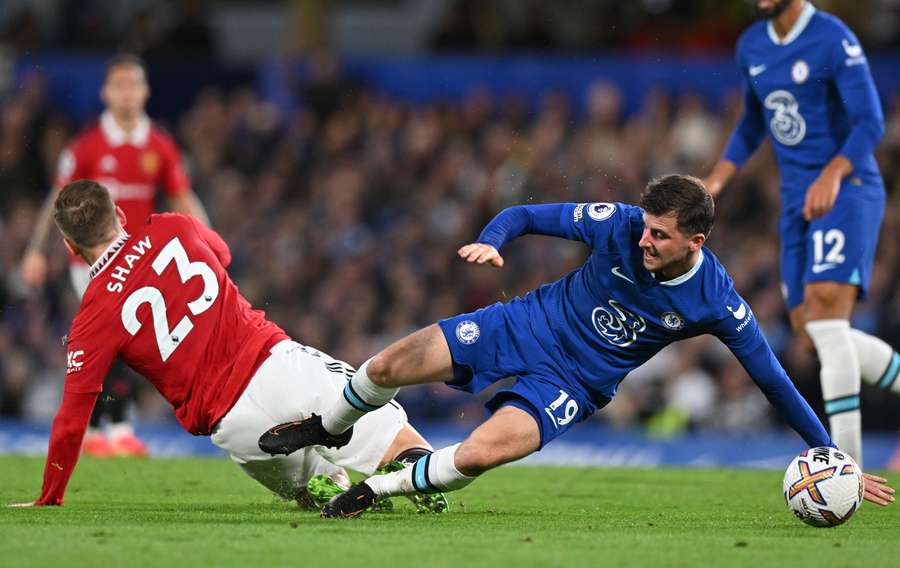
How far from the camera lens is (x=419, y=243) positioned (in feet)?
52.3

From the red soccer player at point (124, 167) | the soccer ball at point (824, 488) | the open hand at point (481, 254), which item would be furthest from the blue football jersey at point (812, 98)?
the red soccer player at point (124, 167)

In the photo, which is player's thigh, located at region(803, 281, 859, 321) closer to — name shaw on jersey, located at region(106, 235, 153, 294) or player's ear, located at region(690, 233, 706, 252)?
player's ear, located at region(690, 233, 706, 252)

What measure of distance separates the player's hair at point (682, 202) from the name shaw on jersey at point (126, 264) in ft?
7.79

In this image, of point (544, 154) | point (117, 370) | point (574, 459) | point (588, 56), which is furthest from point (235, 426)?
point (588, 56)

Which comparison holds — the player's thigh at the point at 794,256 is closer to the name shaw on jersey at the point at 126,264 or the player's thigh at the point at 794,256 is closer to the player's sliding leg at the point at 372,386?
the player's sliding leg at the point at 372,386

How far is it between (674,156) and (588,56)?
2.46 metres

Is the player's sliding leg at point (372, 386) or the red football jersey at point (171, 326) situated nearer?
the player's sliding leg at point (372, 386)

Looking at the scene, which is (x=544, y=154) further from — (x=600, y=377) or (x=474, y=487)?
(x=600, y=377)

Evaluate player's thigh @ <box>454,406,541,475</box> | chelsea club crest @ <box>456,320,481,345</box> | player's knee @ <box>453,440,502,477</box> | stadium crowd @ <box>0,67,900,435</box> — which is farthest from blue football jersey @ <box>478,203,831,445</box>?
stadium crowd @ <box>0,67,900,435</box>

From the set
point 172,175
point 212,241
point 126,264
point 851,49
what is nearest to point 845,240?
point 851,49

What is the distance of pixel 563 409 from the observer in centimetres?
674

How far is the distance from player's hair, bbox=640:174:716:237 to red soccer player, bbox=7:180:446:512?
177cm

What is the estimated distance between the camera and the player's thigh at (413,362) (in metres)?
6.65

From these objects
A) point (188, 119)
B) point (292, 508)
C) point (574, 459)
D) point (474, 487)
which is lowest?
point (574, 459)
